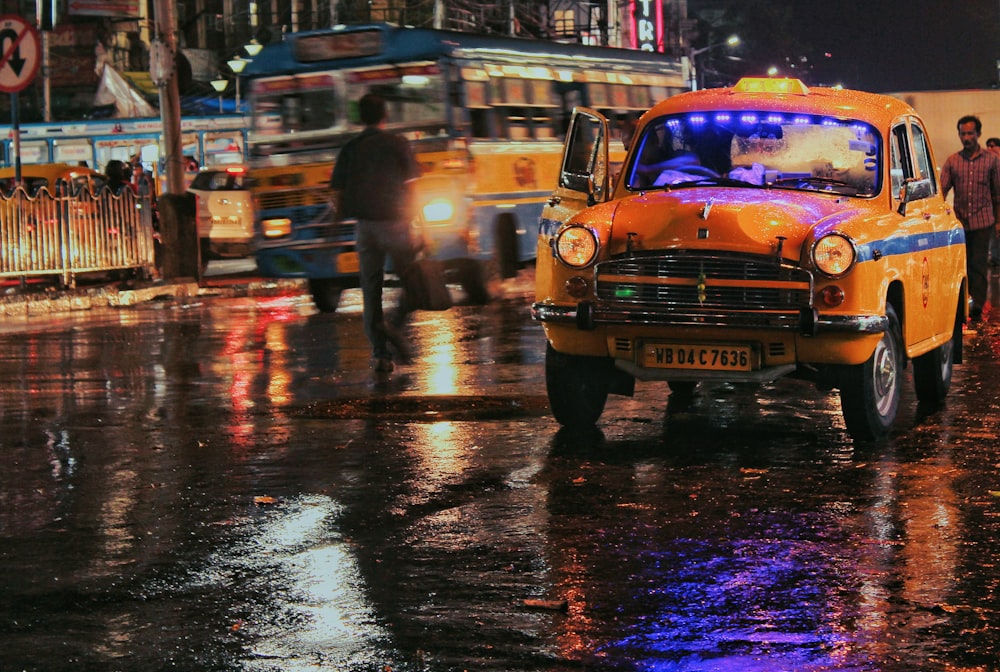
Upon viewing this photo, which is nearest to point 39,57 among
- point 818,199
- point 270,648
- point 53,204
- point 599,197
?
point 53,204

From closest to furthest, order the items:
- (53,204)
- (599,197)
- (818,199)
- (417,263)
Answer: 1. (818,199)
2. (599,197)
3. (417,263)
4. (53,204)

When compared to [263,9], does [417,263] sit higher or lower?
lower

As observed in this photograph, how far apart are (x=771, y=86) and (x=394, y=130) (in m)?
8.88

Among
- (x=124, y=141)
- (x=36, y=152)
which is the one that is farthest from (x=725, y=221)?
(x=36, y=152)

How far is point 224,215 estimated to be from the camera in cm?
2866

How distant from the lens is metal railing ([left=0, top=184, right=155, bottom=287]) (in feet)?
72.4

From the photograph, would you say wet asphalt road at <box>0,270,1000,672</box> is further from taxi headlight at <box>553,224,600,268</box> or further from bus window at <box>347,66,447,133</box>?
bus window at <box>347,66,447,133</box>

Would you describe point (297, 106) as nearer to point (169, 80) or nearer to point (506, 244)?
point (506, 244)

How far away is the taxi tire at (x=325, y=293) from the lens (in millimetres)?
18969

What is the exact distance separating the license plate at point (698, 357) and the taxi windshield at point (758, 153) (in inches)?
49.7

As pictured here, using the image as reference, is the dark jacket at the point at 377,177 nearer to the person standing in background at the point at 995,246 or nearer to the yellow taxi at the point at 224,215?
the person standing in background at the point at 995,246

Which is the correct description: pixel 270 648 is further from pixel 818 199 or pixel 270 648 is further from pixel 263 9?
pixel 263 9

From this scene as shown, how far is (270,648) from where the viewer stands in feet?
17.2

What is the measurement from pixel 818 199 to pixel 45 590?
4981 millimetres
